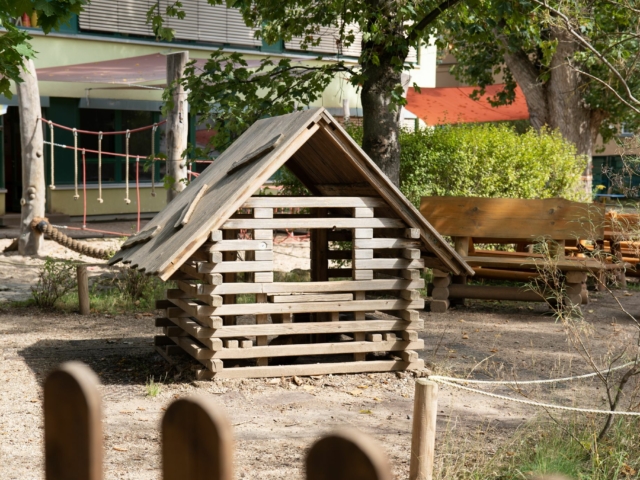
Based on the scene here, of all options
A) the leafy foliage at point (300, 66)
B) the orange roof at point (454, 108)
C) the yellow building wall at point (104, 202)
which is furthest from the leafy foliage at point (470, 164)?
the orange roof at point (454, 108)

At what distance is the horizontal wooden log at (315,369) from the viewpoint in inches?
271

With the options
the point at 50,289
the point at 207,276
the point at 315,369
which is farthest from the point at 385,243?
the point at 50,289

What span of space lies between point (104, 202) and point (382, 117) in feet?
37.4

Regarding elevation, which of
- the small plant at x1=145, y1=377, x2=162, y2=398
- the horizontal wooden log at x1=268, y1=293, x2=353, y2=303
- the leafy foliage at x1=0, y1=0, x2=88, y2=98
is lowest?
the small plant at x1=145, y1=377, x2=162, y2=398

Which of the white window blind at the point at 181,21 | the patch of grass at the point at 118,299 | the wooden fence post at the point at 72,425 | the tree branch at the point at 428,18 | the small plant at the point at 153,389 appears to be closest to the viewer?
the wooden fence post at the point at 72,425

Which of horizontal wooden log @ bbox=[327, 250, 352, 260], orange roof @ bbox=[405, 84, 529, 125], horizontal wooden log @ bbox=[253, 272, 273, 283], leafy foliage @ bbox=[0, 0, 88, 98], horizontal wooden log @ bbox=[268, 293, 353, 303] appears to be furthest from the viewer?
orange roof @ bbox=[405, 84, 529, 125]

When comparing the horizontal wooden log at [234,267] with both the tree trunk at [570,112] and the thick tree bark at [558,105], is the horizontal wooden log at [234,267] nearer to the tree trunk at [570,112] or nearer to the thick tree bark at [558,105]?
the tree trunk at [570,112]

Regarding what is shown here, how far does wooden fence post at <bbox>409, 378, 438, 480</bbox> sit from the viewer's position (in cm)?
402

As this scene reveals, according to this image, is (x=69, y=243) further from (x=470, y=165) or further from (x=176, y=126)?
(x=470, y=165)

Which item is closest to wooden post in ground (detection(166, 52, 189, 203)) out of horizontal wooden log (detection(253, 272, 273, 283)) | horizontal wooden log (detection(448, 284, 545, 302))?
horizontal wooden log (detection(448, 284, 545, 302))

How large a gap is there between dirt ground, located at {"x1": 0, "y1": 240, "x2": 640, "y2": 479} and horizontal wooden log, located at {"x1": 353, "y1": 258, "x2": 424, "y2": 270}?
968mm

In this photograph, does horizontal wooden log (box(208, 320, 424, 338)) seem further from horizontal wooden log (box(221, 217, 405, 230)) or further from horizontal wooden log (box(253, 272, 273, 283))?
horizontal wooden log (box(221, 217, 405, 230))

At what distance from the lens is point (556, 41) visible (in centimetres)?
1183

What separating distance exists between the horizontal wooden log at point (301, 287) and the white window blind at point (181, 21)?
15.7 m
